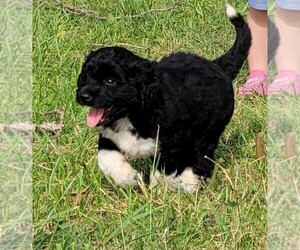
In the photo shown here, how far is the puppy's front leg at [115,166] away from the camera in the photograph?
3291 mm

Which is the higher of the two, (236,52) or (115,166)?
(236,52)

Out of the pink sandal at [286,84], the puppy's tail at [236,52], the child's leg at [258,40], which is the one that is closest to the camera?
the pink sandal at [286,84]

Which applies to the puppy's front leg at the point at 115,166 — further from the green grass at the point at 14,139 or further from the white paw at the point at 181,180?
the green grass at the point at 14,139

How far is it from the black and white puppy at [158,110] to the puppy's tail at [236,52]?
0.59 ft

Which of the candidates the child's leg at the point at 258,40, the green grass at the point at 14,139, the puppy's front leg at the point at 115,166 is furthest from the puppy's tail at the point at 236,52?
the green grass at the point at 14,139

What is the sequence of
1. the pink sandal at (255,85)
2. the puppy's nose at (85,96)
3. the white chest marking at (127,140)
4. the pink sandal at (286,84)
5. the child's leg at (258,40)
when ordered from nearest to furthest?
the pink sandal at (286,84), the puppy's nose at (85,96), the white chest marking at (127,140), the pink sandal at (255,85), the child's leg at (258,40)

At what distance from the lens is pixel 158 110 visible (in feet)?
10.9

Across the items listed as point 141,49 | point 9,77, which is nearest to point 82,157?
point 9,77

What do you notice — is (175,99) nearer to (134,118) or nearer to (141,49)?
(134,118)

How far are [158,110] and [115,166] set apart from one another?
0.96 ft

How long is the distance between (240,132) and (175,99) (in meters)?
0.73

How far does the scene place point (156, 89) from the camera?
329cm

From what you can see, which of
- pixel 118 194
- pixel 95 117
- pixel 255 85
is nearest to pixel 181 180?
pixel 118 194

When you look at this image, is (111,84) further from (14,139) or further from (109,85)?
(14,139)
